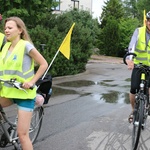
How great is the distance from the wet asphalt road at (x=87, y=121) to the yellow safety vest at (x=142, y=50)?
4.04 ft

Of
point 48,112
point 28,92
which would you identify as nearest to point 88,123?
point 48,112

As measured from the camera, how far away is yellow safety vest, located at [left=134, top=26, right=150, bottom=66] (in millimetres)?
5031

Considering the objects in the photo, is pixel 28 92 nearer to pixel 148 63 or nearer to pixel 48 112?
pixel 148 63

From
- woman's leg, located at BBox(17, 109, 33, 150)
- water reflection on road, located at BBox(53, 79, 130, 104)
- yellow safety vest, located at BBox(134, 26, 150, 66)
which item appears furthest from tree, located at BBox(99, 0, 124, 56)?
woman's leg, located at BBox(17, 109, 33, 150)

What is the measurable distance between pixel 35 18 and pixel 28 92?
9.95m

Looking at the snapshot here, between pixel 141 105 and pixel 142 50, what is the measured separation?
0.94 m

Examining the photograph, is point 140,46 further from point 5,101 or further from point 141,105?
point 5,101

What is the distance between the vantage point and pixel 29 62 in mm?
3602

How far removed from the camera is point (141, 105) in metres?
4.62

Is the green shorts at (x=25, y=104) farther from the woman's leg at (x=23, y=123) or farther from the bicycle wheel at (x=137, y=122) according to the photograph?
the bicycle wheel at (x=137, y=122)

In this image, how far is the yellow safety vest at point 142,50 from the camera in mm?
5031

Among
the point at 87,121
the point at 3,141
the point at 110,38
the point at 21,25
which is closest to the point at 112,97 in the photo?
the point at 87,121

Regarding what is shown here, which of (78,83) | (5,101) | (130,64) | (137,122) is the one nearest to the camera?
(5,101)

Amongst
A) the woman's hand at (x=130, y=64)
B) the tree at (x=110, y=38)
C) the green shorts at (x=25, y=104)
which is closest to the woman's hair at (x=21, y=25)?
the green shorts at (x=25, y=104)
